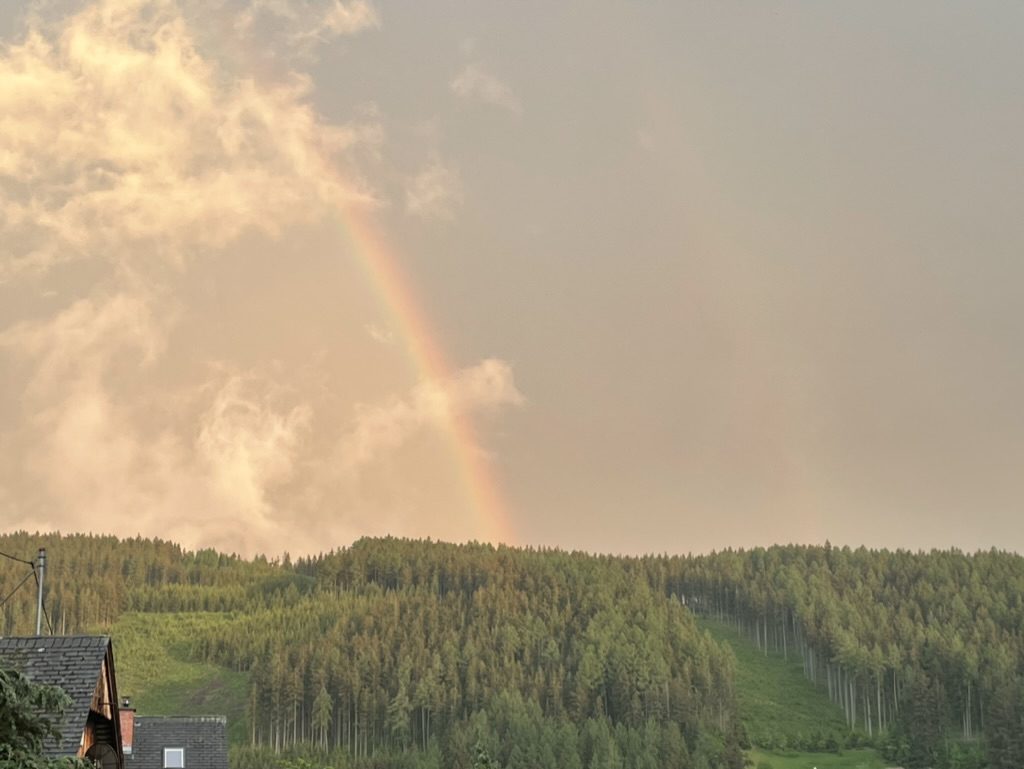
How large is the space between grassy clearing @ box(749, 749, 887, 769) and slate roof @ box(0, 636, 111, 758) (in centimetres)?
16855

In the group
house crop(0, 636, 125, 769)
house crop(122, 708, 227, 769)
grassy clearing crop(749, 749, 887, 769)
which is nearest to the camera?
house crop(0, 636, 125, 769)

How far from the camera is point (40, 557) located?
120 feet

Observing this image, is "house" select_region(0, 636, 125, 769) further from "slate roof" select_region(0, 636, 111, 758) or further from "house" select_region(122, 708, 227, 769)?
"house" select_region(122, 708, 227, 769)

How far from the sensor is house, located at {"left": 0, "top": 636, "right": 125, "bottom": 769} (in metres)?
25.2

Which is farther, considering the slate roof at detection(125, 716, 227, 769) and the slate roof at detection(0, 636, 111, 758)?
the slate roof at detection(125, 716, 227, 769)

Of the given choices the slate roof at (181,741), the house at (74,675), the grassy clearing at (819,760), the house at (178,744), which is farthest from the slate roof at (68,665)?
the grassy clearing at (819,760)

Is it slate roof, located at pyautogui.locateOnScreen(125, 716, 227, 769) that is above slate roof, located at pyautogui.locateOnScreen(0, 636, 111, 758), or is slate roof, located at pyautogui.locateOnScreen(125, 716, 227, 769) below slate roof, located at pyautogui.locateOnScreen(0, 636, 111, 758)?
below

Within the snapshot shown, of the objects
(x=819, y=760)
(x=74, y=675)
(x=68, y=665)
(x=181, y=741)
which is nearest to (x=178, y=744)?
(x=181, y=741)

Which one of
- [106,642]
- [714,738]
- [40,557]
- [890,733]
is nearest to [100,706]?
[106,642]

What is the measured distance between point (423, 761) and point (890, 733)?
73.5 m

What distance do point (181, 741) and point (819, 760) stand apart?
5683 inches

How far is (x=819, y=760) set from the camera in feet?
618

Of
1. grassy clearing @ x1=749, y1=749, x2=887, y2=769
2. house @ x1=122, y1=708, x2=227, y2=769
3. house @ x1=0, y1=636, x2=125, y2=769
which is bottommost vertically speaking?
grassy clearing @ x1=749, y1=749, x2=887, y2=769

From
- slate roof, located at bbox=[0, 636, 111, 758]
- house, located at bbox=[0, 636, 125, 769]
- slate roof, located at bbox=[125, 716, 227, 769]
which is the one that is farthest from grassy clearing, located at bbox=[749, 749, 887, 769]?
slate roof, located at bbox=[0, 636, 111, 758]
